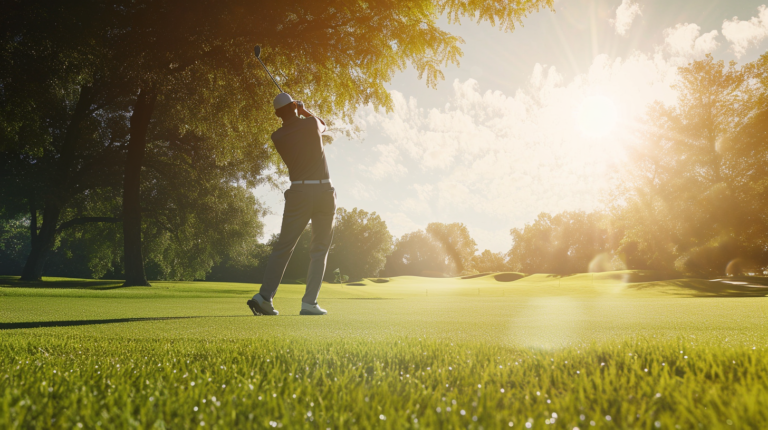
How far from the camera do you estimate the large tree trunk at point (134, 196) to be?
1639cm

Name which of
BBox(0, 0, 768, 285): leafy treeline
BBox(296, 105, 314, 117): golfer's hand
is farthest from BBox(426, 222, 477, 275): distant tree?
BBox(296, 105, 314, 117): golfer's hand

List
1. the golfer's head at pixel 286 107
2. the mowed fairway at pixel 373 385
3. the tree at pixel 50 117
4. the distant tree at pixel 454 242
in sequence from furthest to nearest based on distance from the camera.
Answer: the distant tree at pixel 454 242 < the tree at pixel 50 117 < the golfer's head at pixel 286 107 < the mowed fairway at pixel 373 385

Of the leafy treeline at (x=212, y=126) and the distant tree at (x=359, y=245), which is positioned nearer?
the leafy treeline at (x=212, y=126)

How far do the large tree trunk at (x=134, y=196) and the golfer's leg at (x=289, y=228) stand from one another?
14.6 meters

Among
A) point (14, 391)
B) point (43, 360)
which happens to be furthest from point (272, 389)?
point (43, 360)

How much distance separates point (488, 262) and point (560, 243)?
27401 millimetres

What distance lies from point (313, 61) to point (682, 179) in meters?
33.6

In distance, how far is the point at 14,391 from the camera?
5.28 feet

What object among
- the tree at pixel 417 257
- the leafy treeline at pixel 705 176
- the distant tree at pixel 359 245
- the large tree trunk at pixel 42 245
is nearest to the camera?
the large tree trunk at pixel 42 245

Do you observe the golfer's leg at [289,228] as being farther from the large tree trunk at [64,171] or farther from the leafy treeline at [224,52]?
the large tree trunk at [64,171]

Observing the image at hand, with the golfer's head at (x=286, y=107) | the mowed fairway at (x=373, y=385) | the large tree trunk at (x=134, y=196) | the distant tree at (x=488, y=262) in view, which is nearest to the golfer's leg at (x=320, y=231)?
the golfer's head at (x=286, y=107)

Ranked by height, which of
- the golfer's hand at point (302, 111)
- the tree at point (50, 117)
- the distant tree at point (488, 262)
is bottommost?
the distant tree at point (488, 262)

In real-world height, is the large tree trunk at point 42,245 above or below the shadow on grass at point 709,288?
above

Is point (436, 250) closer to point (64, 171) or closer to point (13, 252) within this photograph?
point (13, 252)
